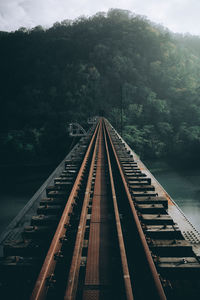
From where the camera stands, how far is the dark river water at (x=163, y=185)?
16406 mm

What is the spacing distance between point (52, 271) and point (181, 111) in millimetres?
40706

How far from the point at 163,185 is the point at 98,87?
33759 mm

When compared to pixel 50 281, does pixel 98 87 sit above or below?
above

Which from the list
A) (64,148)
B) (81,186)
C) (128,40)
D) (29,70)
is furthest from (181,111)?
(29,70)

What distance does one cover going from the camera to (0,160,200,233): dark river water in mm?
16406

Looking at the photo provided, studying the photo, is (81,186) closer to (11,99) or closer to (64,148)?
(64,148)

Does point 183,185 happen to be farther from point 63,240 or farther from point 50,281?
point 50,281

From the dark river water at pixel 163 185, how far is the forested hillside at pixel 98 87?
398 centimetres

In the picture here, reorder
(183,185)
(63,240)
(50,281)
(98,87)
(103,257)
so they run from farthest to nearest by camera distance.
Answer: (98,87), (183,185), (63,240), (103,257), (50,281)

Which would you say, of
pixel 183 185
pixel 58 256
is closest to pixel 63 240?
pixel 58 256

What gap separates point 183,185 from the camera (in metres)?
22.1

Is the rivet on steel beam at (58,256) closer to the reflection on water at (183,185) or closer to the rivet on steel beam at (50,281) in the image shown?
the rivet on steel beam at (50,281)

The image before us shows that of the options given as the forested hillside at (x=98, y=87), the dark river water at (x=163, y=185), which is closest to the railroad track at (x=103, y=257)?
the dark river water at (x=163, y=185)

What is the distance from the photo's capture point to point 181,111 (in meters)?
38.6
